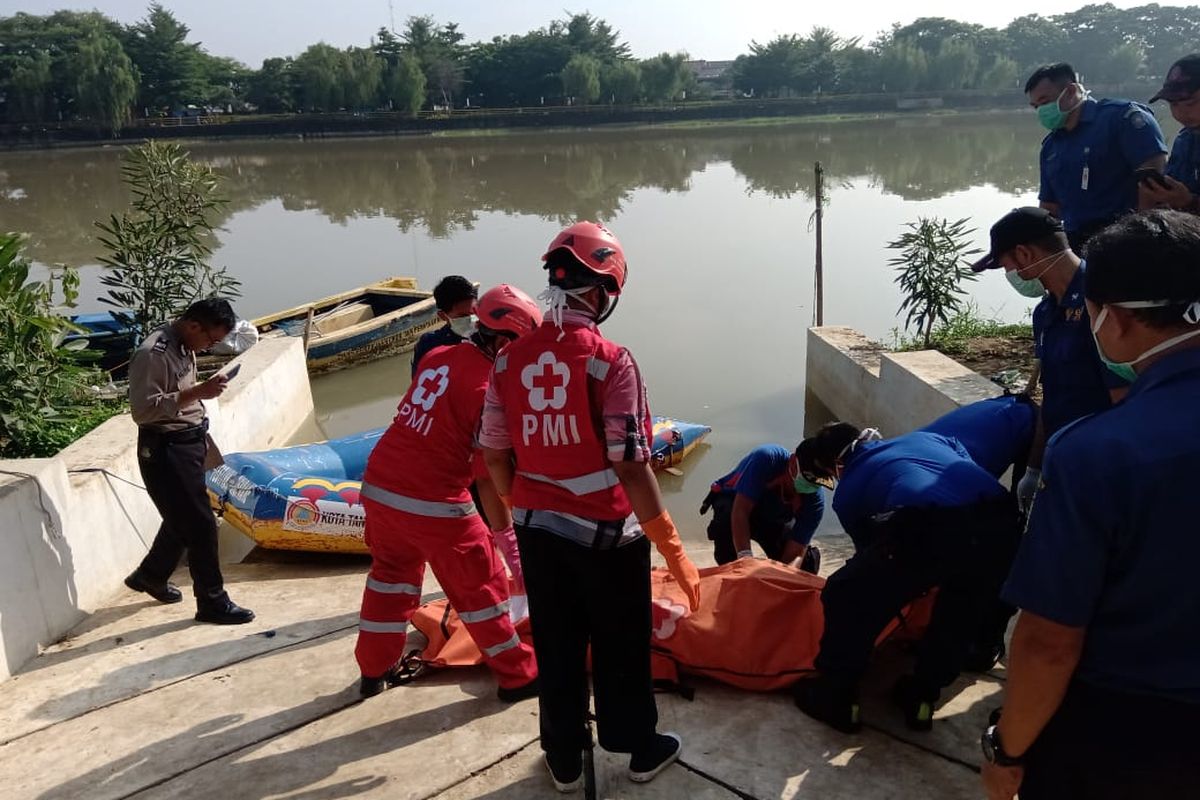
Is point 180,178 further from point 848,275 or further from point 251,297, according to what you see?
point 848,275

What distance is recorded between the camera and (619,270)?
8.24 ft

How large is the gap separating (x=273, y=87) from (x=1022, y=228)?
5703cm

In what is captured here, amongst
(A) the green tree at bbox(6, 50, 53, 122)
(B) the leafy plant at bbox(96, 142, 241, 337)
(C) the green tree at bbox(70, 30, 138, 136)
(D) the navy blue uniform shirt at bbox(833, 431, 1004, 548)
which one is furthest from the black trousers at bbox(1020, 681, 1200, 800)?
(A) the green tree at bbox(6, 50, 53, 122)

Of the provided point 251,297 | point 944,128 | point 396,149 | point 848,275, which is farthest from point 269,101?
point 848,275

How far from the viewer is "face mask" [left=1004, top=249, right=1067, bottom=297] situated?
3.08m

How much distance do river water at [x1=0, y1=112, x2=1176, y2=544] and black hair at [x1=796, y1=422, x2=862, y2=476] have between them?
3128mm

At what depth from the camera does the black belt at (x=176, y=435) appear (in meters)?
3.87

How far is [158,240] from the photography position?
25.0 ft

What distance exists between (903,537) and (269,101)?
57574 mm

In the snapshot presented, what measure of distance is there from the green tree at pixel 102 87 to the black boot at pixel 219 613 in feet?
156

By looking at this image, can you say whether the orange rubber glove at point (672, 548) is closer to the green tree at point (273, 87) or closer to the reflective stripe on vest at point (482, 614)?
the reflective stripe on vest at point (482, 614)

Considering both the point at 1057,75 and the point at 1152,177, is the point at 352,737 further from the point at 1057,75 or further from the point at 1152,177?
the point at 1057,75

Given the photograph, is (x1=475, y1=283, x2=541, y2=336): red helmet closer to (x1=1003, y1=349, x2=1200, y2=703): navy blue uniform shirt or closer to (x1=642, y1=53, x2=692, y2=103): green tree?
(x1=1003, y1=349, x2=1200, y2=703): navy blue uniform shirt

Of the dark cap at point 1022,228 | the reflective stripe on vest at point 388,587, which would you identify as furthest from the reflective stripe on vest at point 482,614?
the dark cap at point 1022,228
